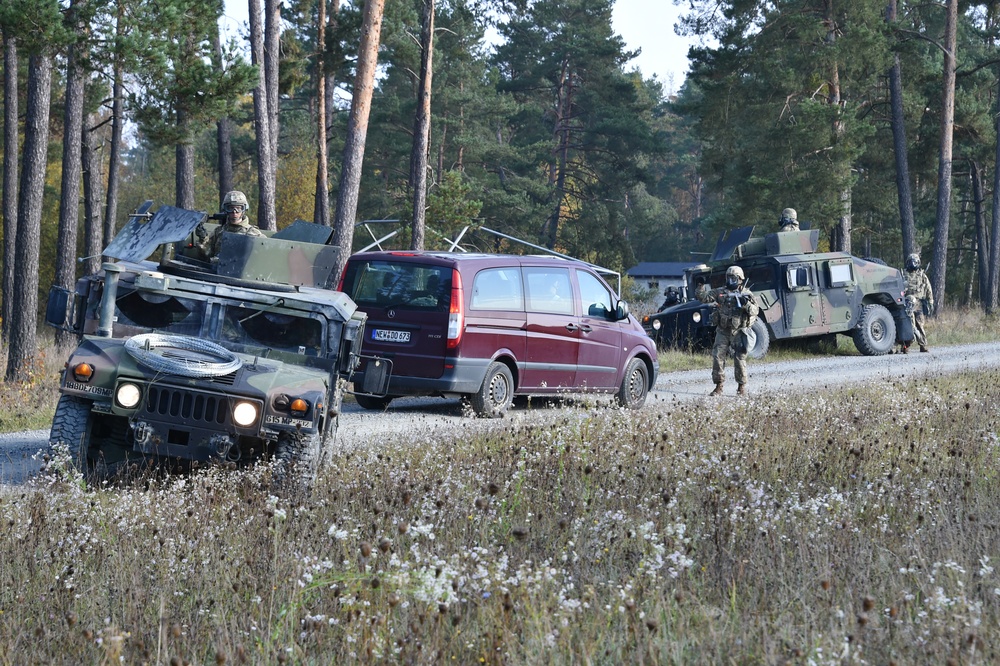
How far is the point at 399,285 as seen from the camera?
11.5 meters

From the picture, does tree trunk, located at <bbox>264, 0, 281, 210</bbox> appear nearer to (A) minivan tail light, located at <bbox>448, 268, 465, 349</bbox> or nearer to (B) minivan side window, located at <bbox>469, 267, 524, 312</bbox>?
(B) minivan side window, located at <bbox>469, 267, 524, 312</bbox>

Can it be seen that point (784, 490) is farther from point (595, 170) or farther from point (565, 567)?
point (595, 170)

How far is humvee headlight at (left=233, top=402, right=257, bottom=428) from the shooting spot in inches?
271

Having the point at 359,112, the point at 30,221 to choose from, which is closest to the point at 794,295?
the point at 359,112

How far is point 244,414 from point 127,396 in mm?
742

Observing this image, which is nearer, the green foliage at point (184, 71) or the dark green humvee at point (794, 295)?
the green foliage at point (184, 71)

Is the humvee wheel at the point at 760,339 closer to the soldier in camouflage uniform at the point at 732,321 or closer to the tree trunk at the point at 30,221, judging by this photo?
the soldier in camouflage uniform at the point at 732,321

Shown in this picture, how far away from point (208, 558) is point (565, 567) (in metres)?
1.69

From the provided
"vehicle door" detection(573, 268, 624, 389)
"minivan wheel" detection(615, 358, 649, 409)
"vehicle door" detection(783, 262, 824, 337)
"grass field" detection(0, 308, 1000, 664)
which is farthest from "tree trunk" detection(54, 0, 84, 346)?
"grass field" detection(0, 308, 1000, 664)

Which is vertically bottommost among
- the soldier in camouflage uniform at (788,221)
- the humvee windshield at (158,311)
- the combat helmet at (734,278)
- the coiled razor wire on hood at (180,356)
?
the coiled razor wire on hood at (180,356)

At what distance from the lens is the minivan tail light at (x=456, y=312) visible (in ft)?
36.5

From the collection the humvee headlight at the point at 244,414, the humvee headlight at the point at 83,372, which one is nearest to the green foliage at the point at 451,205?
the humvee headlight at the point at 83,372

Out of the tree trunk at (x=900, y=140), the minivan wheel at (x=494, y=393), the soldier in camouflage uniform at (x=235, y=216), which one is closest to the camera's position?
the soldier in camouflage uniform at (x=235, y=216)

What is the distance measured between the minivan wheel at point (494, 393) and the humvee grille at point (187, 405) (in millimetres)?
4829
